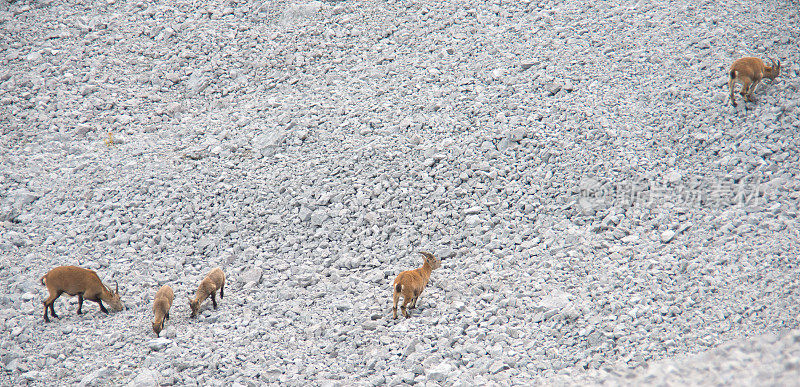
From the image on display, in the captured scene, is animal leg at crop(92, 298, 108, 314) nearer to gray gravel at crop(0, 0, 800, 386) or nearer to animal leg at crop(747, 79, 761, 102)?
gray gravel at crop(0, 0, 800, 386)

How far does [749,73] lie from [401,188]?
19.6 feet

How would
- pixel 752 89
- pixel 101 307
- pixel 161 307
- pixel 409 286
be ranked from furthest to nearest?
pixel 752 89 < pixel 101 307 < pixel 161 307 < pixel 409 286

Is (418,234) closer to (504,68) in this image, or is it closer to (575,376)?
(575,376)

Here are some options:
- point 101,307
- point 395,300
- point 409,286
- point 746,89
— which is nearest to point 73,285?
point 101,307

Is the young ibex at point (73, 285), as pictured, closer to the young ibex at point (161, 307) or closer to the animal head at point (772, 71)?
the young ibex at point (161, 307)

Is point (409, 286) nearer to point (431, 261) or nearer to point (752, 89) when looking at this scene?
point (431, 261)

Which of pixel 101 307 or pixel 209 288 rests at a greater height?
pixel 101 307

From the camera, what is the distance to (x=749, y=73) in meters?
9.08

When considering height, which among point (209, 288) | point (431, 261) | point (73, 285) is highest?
point (73, 285)

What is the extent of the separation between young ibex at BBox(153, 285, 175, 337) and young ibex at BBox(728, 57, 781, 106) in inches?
369

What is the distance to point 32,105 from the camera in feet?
40.8

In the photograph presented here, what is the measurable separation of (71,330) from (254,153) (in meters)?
4.39

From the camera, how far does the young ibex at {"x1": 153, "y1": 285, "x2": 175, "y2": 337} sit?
7348 millimetres

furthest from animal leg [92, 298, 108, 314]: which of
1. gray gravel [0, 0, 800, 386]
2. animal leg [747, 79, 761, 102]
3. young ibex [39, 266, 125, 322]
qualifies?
animal leg [747, 79, 761, 102]
